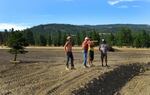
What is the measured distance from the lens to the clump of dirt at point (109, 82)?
18272mm

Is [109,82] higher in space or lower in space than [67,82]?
lower

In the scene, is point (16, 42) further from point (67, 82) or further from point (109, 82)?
point (67, 82)

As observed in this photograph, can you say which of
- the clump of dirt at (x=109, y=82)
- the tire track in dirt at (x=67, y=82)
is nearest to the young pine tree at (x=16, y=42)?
the clump of dirt at (x=109, y=82)

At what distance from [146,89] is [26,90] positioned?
6115 mm

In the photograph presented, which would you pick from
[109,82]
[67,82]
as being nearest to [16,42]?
[109,82]

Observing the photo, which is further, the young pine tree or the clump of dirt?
the young pine tree

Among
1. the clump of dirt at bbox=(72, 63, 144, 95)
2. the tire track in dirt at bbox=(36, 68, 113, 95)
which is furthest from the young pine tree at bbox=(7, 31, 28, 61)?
the tire track in dirt at bbox=(36, 68, 113, 95)

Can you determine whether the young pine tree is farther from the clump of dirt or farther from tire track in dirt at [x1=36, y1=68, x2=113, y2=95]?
tire track in dirt at [x1=36, y1=68, x2=113, y2=95]

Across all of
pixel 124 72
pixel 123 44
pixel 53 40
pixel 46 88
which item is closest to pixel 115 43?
pixel 123 44

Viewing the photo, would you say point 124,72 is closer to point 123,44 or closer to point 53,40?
point 123,44

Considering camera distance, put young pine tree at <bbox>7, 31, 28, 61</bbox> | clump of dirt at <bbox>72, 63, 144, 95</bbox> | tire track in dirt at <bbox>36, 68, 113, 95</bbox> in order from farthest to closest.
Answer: young pine tree at <bbox>7, 31, 28, 61</bbox> → clump of dirt at <bbox>72, 63, 144, 95</bbox> → tire track in dirt at <bbox>36, 68, 113, 95</bbox>

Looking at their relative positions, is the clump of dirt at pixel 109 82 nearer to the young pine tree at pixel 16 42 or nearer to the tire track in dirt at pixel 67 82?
the tire track in dirt at pixel 67 82

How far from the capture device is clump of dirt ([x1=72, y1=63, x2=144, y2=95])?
18.3 m

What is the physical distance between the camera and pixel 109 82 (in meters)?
22.0
